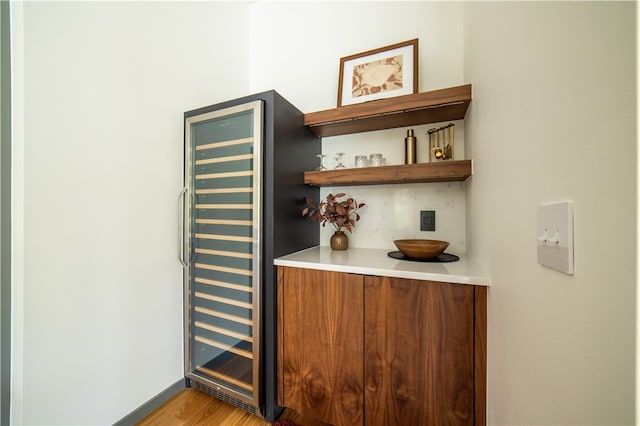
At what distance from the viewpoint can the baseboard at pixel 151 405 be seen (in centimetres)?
132

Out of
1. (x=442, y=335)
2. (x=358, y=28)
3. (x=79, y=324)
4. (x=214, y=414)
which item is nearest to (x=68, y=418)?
(x=79, y=324)

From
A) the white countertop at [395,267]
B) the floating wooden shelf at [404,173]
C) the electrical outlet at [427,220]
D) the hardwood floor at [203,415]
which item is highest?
the floating wooden shelf at [404,173]

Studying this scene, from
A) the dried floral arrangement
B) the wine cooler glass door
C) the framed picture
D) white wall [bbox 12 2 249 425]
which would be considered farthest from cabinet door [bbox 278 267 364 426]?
the framed picture

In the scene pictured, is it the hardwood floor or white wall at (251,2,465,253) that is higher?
white wall at (251,2,465,253)

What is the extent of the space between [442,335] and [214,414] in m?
1.39

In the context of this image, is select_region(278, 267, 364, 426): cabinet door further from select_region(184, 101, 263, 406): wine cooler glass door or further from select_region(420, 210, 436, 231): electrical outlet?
select_region(420, 210, 436, 231): electrical outlet

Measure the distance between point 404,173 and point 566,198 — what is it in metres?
0.97

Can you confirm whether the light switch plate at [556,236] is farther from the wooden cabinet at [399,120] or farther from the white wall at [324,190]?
the wooden cabinet at [399,120]

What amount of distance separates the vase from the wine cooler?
0.65ft

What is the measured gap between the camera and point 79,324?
116cm

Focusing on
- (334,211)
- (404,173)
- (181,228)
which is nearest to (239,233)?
(181,228)

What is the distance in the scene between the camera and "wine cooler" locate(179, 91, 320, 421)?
136cm

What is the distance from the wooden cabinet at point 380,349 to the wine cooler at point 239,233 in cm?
13

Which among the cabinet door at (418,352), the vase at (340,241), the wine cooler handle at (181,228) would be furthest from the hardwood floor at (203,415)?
the vase at (340,241)
